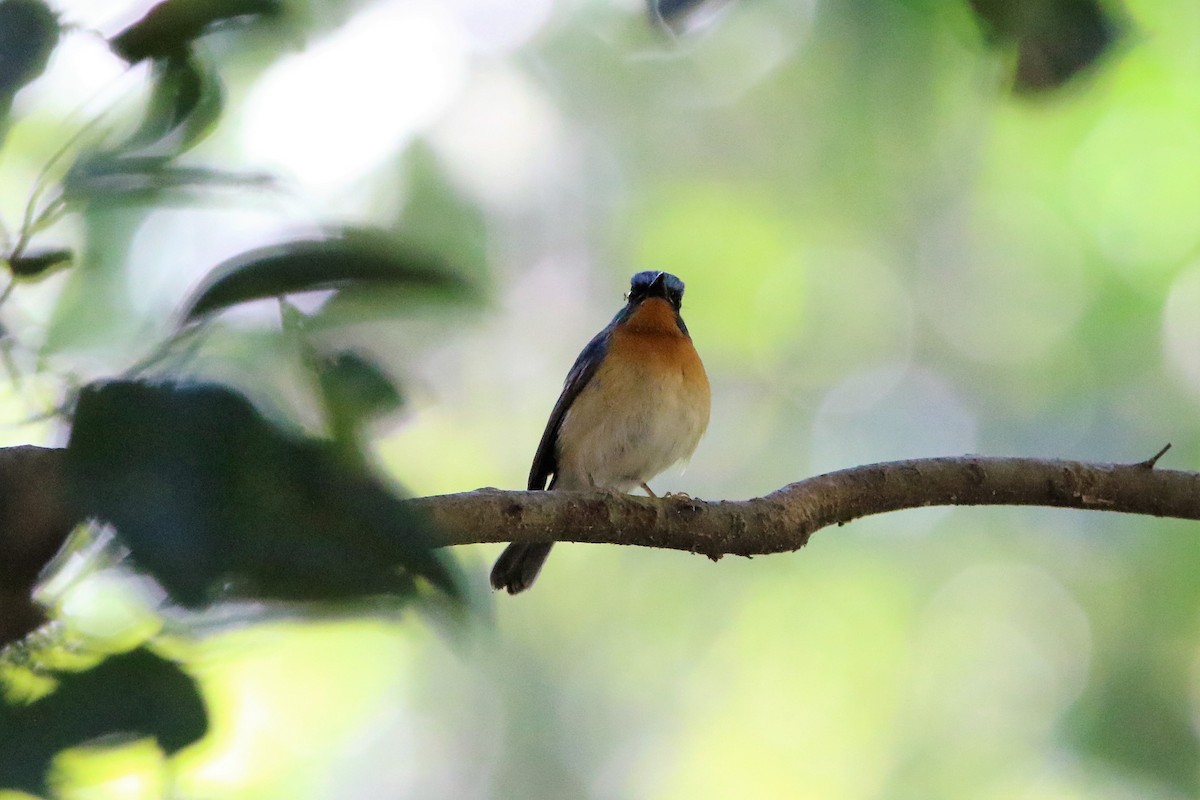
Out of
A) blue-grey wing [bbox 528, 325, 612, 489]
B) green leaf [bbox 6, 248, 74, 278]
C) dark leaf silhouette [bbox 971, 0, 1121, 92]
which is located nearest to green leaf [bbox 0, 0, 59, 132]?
green leaf [bbox 6, 248, 74, 278]

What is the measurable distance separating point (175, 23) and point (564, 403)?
411 centimetres

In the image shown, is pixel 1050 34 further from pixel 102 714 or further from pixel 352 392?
pixel 102 714

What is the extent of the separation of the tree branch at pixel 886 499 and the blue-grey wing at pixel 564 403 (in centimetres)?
201

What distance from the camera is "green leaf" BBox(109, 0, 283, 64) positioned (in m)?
1.20

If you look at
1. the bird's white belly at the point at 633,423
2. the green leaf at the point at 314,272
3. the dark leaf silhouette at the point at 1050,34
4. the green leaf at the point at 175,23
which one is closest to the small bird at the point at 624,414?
the bird's white belly at the point at 633,423

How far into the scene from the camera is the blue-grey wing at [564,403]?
5.21m

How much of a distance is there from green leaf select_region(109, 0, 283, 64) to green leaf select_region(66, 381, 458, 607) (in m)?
0.51

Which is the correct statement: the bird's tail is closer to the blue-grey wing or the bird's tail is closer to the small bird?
the small bird

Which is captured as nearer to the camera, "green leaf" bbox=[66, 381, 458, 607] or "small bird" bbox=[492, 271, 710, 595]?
"green leaf" bbox=[66, 381, 458, 607]

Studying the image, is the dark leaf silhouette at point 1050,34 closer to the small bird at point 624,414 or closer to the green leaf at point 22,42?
the green leaf at point 22,42

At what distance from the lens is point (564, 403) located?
529 cm

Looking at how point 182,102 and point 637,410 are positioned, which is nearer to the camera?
point 182,102

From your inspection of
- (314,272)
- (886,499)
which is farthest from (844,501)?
(314,272)

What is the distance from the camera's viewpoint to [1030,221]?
9.18 meters
